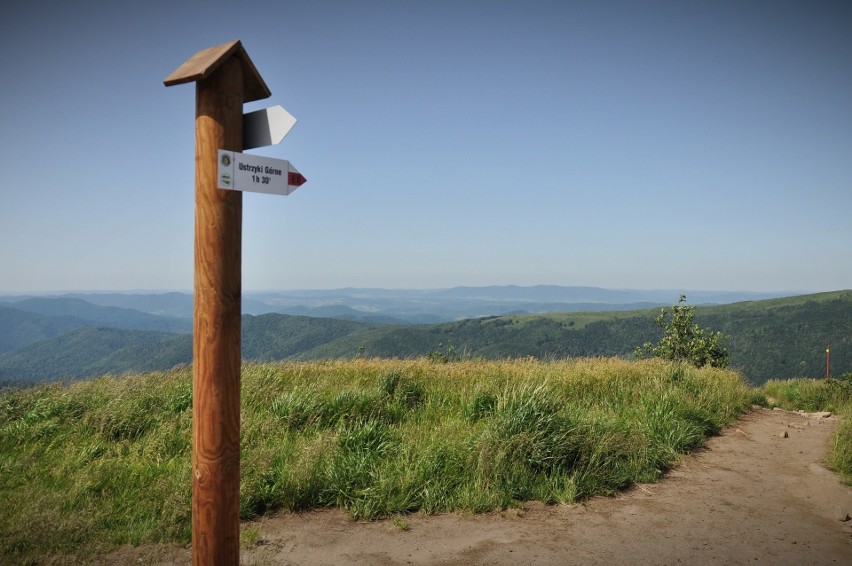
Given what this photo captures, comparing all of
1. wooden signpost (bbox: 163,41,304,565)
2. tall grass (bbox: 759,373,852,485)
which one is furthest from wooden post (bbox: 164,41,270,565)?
tall grass (bbox: 759,373,852,485)

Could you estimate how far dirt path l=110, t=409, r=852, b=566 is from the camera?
16.0 ft

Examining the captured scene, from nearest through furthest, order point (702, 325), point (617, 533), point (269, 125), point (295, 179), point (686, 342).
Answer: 1. point (269, 125)
2. point (295, 179)
3. point (617, 533)
4. point (686, 342)
5. point (702, 325)

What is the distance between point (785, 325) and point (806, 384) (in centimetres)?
10297

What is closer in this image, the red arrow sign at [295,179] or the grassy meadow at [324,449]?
the red arrow sign at [295,179]

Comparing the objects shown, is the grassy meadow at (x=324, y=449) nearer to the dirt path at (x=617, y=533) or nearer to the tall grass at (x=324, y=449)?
the tall grass at (x=324, y=449)

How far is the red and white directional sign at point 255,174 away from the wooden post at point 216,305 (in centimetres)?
7

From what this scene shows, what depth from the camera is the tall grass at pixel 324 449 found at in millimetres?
5434

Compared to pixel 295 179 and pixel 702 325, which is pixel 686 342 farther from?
pixel 702 325

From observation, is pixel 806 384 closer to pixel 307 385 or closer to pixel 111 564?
pixel 307 385

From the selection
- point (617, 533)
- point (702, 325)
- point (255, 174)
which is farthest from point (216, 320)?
point (702, 325)

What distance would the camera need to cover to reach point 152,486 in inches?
232

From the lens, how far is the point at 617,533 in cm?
552

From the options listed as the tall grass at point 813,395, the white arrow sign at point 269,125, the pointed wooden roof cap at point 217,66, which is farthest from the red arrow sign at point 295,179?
the tall grass at point 813,395

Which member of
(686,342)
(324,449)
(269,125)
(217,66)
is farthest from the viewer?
(686,342)
